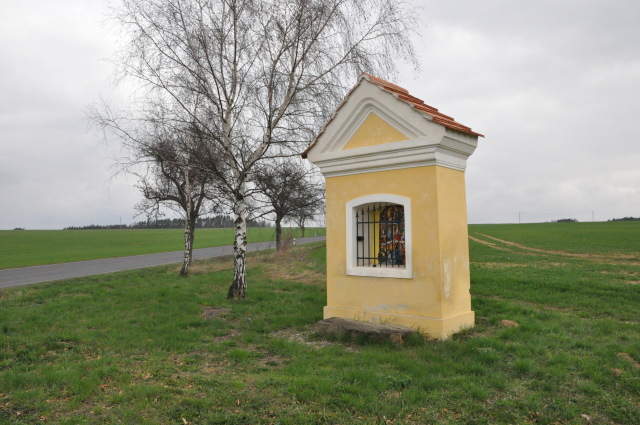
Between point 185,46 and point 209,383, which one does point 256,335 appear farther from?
point 185,46

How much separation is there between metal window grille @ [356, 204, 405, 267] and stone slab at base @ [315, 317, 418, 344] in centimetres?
139

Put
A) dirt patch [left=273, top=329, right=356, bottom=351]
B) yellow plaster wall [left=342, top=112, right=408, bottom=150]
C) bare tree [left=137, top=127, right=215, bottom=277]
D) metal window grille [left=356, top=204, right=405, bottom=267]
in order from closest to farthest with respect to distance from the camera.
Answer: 1. dirt patch [left=273, top=329, right=356, bottom=351]
2. yellow plaster wall [left=342, top=112, right=408, bottom=150]
3. metal window grille [left=356, top=204, right=405, bottom=267]
4. bare tree [left=137, top=127, right=215, bottom=277]

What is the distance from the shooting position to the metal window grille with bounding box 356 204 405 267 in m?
8.48

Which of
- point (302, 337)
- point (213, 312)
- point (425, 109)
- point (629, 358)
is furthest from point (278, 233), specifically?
point (629, 358)

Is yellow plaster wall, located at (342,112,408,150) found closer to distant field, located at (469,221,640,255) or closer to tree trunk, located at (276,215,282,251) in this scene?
tree trunk, located at (276,215,282,251)

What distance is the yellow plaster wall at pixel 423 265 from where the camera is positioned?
7.11 m

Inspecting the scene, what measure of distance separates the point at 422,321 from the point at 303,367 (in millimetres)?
2429

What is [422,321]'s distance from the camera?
282 inches

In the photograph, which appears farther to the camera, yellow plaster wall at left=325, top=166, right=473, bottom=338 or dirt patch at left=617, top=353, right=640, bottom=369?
yellow plaster wall at left=325, top=166, right=473, bottom=338

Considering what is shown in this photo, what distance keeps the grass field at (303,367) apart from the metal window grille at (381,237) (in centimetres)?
172

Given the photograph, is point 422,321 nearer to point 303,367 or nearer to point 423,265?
point 423,265

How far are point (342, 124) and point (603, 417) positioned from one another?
19.3ft

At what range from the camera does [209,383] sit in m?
5.16

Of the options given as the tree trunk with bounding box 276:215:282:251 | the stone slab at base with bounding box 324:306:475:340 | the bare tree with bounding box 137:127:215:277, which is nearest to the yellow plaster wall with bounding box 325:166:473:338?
the stone slab at base with bounding box 324:306:475:340
